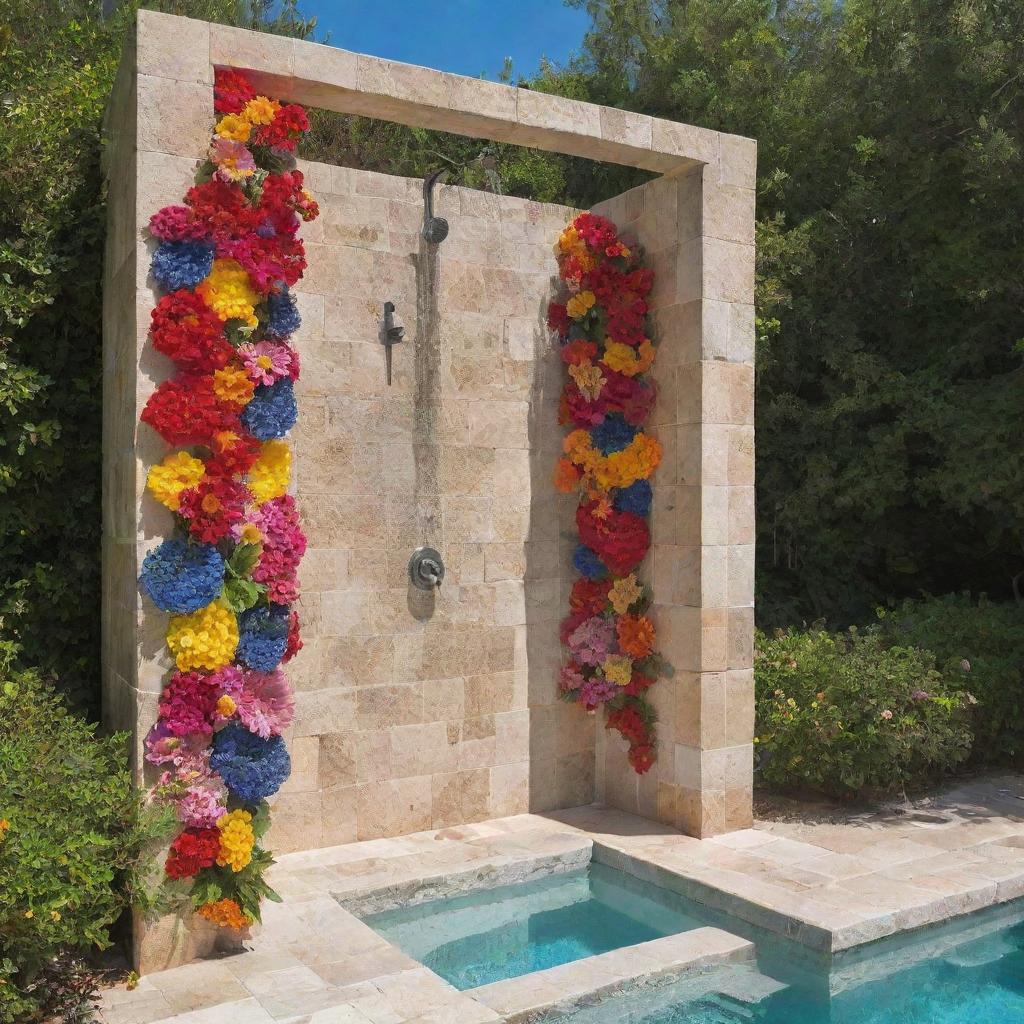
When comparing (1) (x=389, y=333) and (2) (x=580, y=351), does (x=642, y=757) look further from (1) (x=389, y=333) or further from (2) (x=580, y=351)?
(1) (x=389, y=333)

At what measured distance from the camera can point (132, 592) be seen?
4473 mm

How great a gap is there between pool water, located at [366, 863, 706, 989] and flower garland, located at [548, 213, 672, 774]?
1.03 metres

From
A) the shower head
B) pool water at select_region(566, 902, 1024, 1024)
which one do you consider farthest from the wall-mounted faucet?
pool water at select_region(566, 902, 1024, 1024)

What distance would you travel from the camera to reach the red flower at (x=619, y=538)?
248 inches

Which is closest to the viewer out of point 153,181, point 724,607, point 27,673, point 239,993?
point 239,993

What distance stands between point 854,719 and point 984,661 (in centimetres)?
166

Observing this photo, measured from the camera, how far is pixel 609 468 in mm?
6328

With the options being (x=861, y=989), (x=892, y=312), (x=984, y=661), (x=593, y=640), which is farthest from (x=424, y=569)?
(x=892, y=312)

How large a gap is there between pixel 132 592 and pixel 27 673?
98cm

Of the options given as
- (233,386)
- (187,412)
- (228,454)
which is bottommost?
(228,454)

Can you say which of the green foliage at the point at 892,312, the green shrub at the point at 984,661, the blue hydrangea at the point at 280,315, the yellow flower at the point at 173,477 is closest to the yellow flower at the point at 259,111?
the blue hydrangea at the point at 280,315

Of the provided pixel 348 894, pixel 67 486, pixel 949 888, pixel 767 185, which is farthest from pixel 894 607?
pixel 67 486

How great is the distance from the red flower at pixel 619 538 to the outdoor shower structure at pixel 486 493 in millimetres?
109

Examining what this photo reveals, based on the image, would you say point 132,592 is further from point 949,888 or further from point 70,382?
point 949,888
